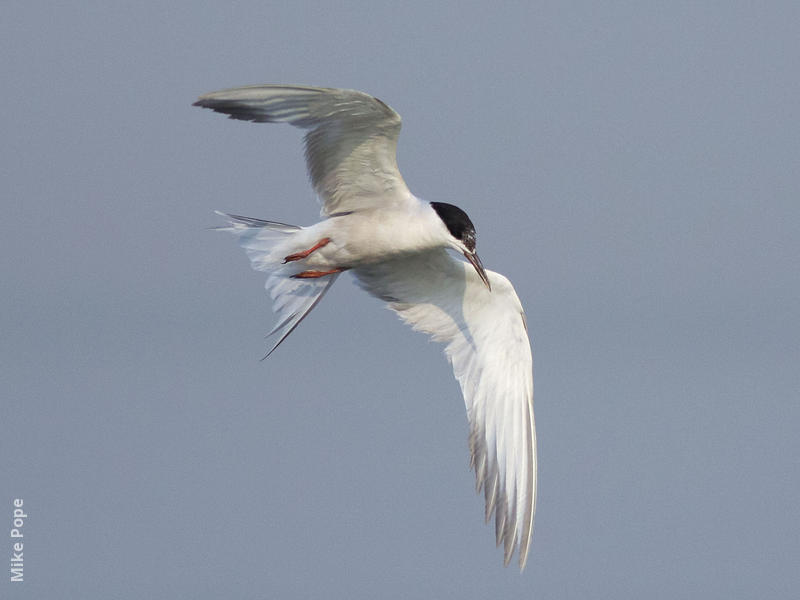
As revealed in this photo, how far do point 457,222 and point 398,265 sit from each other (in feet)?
4.12

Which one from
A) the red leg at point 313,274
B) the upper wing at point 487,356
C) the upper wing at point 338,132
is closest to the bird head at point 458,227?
the upper wing at point 338,132

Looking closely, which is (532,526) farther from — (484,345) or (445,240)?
(445,240)

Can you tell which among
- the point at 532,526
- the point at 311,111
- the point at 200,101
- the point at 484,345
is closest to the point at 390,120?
the point at 311,111

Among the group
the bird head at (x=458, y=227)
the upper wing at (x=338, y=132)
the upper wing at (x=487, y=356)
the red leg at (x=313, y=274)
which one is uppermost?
the upper wing at (x=338, y=132)

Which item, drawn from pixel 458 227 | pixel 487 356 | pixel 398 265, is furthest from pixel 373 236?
pixel 487 356

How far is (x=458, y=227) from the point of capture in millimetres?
7910

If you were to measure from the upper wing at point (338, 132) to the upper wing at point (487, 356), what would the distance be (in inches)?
35.6

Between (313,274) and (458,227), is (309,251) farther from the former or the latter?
(458,227)

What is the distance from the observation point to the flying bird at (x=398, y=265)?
7.60 metres

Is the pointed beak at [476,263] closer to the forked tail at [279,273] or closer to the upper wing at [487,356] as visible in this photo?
the upper wing at [487,356]

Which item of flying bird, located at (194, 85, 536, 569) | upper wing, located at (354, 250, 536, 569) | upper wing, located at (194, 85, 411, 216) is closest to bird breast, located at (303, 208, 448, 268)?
flying bird, located at (194, 85, 536, 569)

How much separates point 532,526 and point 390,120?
3.23 meters

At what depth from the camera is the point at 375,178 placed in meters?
8.15

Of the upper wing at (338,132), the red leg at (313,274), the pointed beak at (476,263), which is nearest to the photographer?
the upper wing at (338,132)
